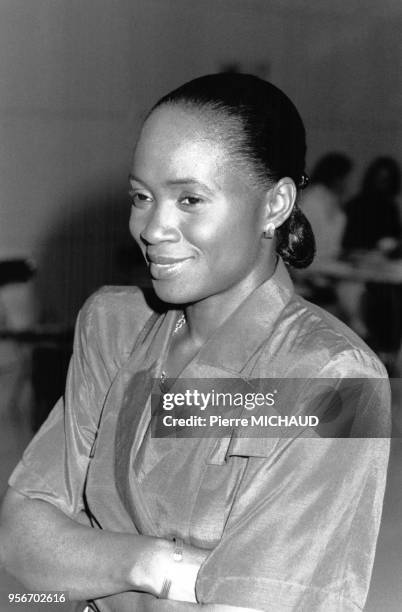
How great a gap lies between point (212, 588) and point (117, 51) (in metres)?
2.59

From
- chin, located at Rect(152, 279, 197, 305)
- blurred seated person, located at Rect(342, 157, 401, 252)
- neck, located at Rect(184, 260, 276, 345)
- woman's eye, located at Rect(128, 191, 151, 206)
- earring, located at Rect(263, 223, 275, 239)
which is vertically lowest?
blurred seated person, located at Rect(342, 157, 401, 252)

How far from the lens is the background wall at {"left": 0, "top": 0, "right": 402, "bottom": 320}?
299 centimetres

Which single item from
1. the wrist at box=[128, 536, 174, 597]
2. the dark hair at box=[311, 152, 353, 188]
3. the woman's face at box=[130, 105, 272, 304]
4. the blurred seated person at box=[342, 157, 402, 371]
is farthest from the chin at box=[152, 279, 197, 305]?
the dark hair at box=[311, 152, 353, 188]

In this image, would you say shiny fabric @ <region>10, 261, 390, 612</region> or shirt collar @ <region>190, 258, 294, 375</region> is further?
shirt collar @ <region>190, 258, 294, 375</region>

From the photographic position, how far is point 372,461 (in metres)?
0.87

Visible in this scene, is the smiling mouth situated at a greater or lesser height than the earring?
lesser

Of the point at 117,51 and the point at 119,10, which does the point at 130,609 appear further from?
the point at 119,10

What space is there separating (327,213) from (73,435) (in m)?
2.17

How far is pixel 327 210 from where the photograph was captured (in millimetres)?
3068

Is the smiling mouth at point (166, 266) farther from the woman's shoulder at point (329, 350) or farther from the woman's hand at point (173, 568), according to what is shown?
the woman's hand at point (173, 568)

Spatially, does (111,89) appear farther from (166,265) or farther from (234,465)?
(234,465)

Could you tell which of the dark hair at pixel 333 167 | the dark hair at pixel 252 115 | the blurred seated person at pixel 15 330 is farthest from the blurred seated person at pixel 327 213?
the dark hair at pixel 252 115

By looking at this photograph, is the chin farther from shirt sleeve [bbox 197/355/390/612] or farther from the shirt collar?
shirt sleeve [bbox 197/355/390/612]

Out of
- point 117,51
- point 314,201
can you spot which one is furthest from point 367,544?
point 117,51
